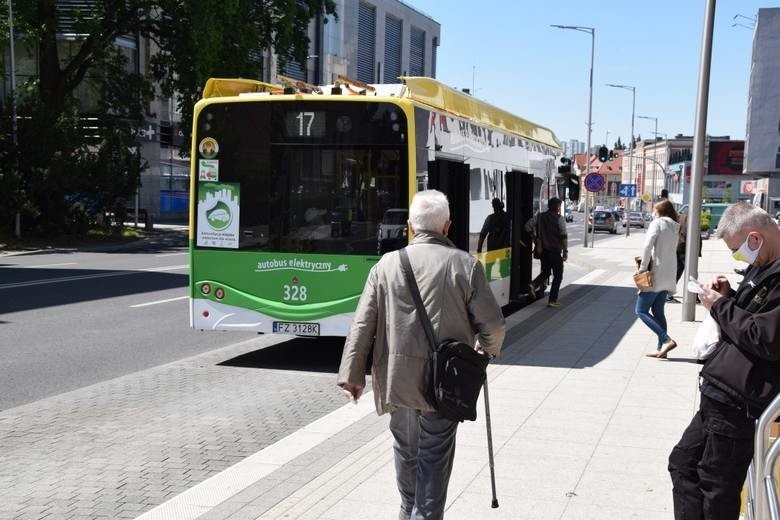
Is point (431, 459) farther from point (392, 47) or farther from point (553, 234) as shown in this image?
point (392, 47)

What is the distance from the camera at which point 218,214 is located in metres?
10.4

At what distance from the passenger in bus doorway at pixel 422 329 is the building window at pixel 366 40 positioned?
238 feet

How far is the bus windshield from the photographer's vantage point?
9938mm

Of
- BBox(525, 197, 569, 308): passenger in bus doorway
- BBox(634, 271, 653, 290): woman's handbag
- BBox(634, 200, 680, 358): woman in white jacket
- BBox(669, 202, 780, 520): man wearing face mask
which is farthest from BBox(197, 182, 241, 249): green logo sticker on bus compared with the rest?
BBox(669, 202, 780, 520): man wearing face mask

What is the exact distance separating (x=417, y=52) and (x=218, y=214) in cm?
8092

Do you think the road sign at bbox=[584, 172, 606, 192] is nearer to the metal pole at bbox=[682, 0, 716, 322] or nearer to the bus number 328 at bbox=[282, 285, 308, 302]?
the metal pole at bbox=[682, 0, 716, 322]

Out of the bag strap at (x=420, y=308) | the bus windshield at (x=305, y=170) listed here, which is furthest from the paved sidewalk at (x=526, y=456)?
the bus windshield at (x=305, y=170)

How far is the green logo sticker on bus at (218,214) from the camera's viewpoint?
10.3m

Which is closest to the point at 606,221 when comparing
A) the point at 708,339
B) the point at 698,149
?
the point at 698,149

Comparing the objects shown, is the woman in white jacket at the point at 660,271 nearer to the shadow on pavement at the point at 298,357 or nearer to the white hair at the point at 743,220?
the shadow on pavement at the point at 298,357

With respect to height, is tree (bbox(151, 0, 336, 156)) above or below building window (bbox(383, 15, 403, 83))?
below

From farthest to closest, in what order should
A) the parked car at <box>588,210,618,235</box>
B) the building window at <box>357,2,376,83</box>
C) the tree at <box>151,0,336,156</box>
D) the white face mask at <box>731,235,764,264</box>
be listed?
1. the building window at <box>357,2,376,83</box>
2. the parked car at <box>588,210,618,235</box>
3. the tree at <box>151,0,336,156</box>
4. the white face mask at <box>731,235,764,264</box>

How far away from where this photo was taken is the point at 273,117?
10.3 meters

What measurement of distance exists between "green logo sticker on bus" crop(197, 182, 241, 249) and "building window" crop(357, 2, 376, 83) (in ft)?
219
